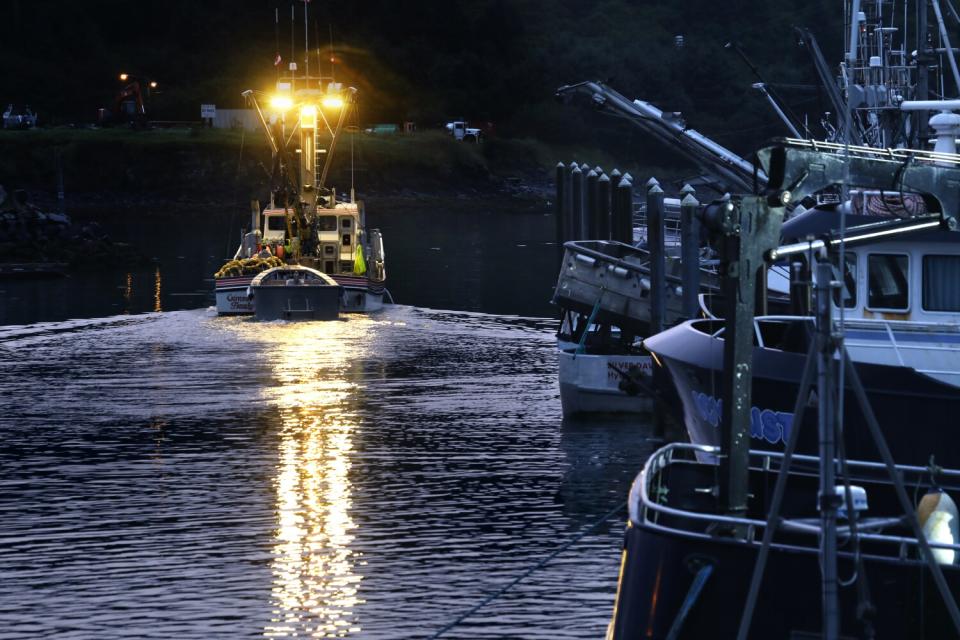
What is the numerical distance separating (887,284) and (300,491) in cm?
989

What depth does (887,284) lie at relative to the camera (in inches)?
742

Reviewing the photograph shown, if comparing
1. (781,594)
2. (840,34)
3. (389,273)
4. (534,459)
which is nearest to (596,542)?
(534,459)

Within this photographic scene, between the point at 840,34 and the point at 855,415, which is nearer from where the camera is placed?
the point at 855,415

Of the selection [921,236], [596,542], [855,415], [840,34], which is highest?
[840,34]

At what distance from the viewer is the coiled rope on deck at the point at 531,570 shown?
1816 centimetres

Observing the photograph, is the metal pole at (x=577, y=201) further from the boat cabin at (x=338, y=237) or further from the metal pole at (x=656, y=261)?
the boat cabin at (x=338, y=237)

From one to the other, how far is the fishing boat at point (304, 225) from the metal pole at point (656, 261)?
20045mm

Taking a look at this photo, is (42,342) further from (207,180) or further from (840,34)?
(840,34)

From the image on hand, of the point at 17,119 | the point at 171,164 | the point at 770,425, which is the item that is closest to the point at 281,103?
the point at 770,425

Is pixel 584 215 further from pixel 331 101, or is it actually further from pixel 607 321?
pixel 331 101

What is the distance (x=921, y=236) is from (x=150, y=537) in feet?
34.8

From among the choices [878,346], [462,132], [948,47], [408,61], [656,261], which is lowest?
[878,346]

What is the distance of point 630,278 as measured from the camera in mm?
29547

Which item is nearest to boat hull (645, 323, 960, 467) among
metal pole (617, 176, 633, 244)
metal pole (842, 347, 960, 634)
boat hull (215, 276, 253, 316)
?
metal pole (842, 347, 960, 634)
